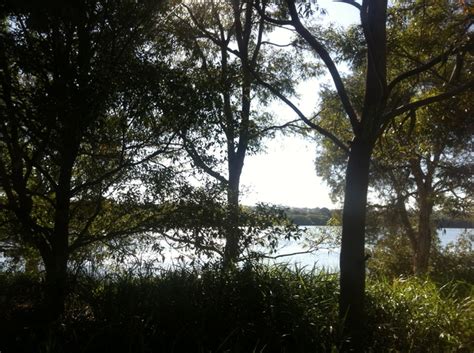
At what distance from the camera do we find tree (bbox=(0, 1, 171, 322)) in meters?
5.41

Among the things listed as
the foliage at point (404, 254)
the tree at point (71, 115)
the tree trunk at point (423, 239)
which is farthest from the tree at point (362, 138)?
the foliage at point (404, 254)

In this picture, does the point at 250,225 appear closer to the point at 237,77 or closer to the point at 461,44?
the point at 237,77

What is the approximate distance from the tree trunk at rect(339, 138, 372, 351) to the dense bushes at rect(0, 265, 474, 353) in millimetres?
280

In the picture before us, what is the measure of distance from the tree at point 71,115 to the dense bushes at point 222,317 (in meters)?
0.59

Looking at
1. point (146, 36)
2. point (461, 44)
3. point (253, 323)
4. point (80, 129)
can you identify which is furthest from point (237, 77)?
point (253, 323)

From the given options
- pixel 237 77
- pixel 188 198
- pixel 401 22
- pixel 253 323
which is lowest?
pixel 253 323

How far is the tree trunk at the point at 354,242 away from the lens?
5660mm

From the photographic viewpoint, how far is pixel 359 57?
827 cm

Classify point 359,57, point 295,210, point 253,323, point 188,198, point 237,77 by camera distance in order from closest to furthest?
point 253,323 → point 188,198 → point 237,77 → point 359,57 → point 295,210

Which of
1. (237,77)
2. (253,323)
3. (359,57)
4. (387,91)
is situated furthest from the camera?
(359,57)

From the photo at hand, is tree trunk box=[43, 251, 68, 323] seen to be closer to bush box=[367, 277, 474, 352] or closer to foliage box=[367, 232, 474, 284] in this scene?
bush box=[367, 277, 474, 352]

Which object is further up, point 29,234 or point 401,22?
point 401,22

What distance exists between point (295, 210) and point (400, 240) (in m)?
12.1

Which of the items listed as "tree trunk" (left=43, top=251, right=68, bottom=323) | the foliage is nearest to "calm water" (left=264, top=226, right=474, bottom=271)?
the foliage
